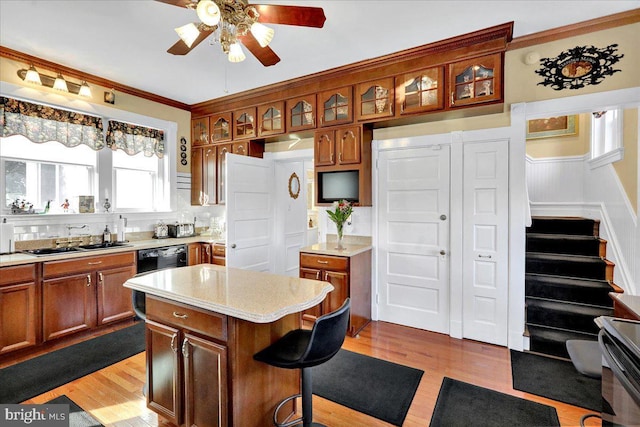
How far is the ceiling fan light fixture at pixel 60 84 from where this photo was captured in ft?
10.9

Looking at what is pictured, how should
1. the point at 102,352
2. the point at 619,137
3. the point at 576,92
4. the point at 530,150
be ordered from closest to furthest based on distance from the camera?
1. the point at 576,92
2. the point at 102,352
3. the point at 619,137
4. the point at 530,150

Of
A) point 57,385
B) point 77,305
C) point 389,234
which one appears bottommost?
point 57,385

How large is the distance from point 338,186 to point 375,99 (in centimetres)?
104

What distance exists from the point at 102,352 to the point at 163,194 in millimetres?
2298

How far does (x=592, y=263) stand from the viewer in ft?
10.8

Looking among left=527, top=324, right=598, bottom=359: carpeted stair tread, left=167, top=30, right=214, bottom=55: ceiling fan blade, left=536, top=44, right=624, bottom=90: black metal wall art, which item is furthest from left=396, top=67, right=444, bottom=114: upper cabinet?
left=527, top=324, right=598, bottom=359: carpeted stair tread

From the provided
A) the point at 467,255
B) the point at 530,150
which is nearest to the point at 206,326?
the point at 467,255

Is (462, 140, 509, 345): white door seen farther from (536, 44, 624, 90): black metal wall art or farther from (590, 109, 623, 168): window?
(590, 109, 623, 168): window

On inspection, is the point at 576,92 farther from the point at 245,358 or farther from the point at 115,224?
the point at 115,224

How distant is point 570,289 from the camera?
318 centimetres

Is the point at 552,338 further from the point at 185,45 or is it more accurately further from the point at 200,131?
the point at 200,131

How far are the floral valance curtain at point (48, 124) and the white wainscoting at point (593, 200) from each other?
5706 millimetres

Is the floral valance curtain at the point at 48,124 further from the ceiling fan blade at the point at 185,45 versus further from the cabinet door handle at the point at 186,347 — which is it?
the cabinet door handle at the point at 186,347

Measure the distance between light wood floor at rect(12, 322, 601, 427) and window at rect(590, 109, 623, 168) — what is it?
2.61m
